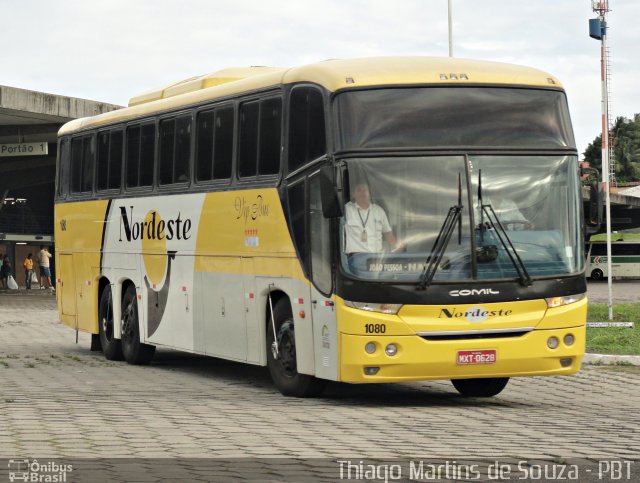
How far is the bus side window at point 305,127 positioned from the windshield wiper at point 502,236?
1.62m

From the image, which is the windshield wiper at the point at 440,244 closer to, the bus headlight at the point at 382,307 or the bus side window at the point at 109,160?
the bus headlight at the point at 382,307

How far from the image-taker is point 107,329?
2123cm

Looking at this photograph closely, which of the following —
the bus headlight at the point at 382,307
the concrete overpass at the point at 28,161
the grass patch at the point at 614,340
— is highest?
the concrete overpass at the point at 28,161

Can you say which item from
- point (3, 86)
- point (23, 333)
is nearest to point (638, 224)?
point (3, 86)

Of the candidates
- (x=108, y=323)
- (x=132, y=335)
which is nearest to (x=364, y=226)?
(x=132, y=335)

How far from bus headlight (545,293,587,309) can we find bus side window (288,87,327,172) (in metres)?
2.60

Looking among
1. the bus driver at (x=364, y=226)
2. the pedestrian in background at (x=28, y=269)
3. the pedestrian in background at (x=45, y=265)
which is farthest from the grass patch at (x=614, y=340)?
the pedestrian in background at (x=28, y=269)

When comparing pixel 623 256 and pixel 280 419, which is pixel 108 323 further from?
pixel 623 256

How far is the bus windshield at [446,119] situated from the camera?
537 inches

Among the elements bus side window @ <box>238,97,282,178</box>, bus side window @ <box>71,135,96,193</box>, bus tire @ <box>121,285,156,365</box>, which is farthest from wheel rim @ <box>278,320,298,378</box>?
bus side window @ <box>71,135,96,193</box>

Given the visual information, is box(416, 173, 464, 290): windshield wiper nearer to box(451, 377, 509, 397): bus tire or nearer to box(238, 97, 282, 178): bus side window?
box(451, 377, 509, 397): bus tire

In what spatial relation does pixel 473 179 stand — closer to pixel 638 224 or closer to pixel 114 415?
pixel 114 415

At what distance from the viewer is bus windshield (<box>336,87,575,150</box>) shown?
537 inches

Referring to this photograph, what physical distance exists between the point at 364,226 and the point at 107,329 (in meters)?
8.68
